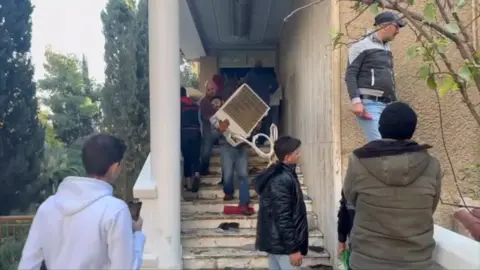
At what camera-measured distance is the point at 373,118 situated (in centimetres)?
482

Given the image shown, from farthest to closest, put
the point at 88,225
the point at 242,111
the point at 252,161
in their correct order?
1. the point at 252,161
2. the point at 242,111
3. the point at 88,225

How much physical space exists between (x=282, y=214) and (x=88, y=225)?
197 cm

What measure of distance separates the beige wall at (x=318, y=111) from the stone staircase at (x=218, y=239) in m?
0.20

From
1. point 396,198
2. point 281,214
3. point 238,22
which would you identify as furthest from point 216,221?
point 238,22

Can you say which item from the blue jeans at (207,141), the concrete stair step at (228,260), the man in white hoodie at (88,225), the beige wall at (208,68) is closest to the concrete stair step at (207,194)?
the blue jeans at (207,141)

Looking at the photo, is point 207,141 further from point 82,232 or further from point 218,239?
point 82,232

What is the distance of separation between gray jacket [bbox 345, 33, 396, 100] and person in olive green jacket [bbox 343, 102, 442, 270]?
180 centimetres

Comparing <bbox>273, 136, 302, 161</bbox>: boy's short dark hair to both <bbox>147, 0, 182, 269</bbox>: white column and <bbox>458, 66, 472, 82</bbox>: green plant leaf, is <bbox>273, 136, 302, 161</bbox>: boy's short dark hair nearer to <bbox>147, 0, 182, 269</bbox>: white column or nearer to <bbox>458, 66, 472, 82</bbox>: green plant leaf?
<bbox>458, 66, 472, 82</bbox>: green plant leaf

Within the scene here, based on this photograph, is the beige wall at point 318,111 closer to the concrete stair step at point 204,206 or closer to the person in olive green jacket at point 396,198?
the concrete stair step at point 204,206

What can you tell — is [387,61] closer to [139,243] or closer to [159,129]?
[159,129]

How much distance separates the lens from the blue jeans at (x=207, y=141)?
7824 mm

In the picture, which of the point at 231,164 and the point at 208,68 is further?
the point at 208,68

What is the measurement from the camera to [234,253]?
19.8ft

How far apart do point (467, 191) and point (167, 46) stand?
317 cm
